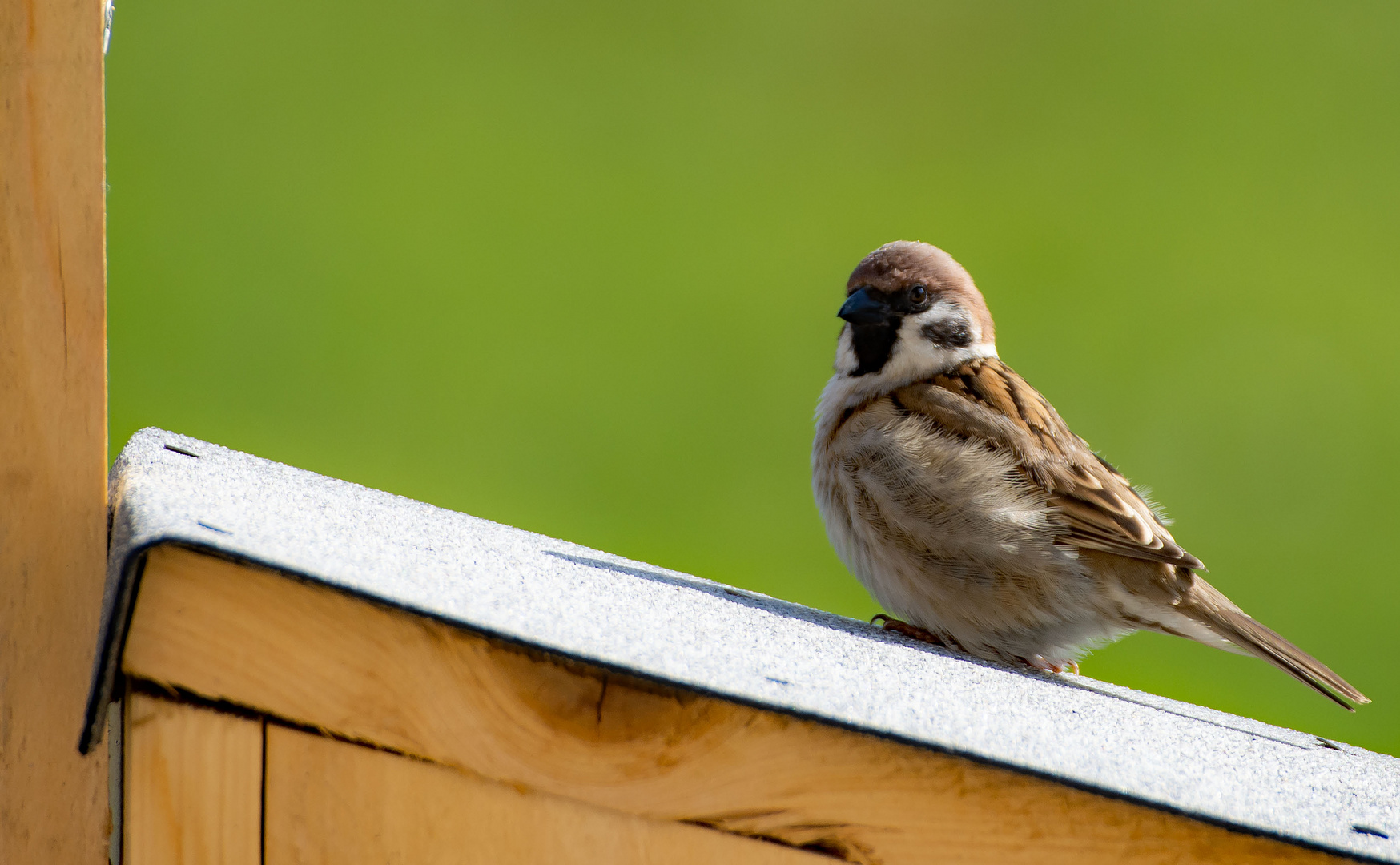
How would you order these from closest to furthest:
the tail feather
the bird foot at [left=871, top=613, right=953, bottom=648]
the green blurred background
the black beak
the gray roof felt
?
the gray roof felt → the tail feather → the bird foot at [left=871, top=613, right=953, bottom=648] → the black beak → the green blurred background

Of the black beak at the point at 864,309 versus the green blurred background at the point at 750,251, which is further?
the green blurred background at the point at 750,251

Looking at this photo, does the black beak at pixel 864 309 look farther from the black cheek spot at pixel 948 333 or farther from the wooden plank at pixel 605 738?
the wooden plank at pixel 605 738

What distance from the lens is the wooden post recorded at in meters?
1.54

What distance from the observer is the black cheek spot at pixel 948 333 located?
3.29 m

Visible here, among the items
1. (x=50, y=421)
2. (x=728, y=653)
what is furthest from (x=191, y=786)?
(x=728, y=653)

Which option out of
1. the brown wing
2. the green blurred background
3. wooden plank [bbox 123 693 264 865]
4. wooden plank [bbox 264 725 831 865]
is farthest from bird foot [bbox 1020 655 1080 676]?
the green blurred background

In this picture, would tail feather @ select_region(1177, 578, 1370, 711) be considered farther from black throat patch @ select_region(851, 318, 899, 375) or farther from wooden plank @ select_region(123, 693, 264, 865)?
wooden plank @ select_region(123, 693, 264, 865)

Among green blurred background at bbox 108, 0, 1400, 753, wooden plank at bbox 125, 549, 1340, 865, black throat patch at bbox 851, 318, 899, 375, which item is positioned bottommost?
wooden plank at bbox 125, 549, 1340, 865

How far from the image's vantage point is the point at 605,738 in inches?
62.2

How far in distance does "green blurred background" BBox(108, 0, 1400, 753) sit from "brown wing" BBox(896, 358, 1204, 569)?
13.9 feet

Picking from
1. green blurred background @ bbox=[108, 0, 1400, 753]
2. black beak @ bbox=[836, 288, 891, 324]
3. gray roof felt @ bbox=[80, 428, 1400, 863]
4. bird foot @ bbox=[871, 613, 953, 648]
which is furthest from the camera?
green blurred background @ bbox=[108, 0, 1400, 753]

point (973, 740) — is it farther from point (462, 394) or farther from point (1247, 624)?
point (462, 394)

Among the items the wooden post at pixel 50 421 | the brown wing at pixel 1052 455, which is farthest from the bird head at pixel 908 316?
the wooden post at pixel 50 421

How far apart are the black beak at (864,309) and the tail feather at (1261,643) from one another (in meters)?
0.88
